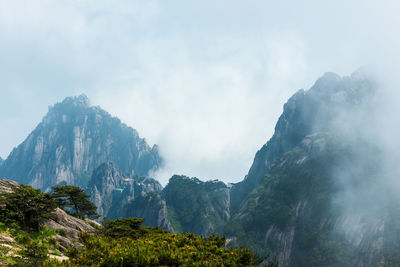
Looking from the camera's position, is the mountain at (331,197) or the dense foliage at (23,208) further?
the mountain at (331,197)

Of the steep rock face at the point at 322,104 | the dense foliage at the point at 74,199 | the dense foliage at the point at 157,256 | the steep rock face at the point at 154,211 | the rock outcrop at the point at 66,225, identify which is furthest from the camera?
the steep rock face at the point at 154,211

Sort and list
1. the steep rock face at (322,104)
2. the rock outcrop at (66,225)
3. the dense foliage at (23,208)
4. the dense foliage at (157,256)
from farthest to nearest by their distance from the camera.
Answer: the steep rock face at (322,104)
the rock outcrop at (66,225)
the dense foliage at (23,208)
the dense foliage at (157,256)

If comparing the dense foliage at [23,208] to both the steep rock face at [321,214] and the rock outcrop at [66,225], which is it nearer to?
the rock outcrop at [66,225]

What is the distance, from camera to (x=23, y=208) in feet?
67.3

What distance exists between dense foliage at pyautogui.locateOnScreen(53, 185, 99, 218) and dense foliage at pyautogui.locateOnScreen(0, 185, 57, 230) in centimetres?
954

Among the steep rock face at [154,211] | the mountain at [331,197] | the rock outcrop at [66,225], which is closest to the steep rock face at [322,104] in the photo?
the mountain at [331,197]

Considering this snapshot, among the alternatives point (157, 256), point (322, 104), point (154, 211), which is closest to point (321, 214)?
point (322, 104)

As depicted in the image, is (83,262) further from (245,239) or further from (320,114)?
(320,114)

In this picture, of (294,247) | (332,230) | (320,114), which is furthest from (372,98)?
(294,247)

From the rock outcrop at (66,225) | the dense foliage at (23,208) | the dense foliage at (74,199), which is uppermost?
the dense foliage at (74,199)

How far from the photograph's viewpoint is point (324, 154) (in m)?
136

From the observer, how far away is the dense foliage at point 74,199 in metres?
Answer: 33.0

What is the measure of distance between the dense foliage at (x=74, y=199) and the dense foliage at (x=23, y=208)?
954 centimetres

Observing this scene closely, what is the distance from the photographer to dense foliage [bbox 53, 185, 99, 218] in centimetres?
3297
